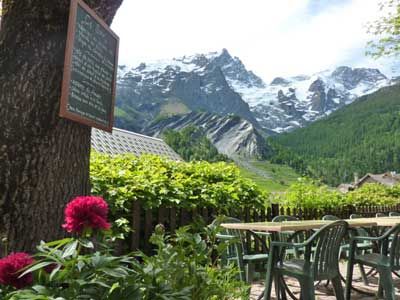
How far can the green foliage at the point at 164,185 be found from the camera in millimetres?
4910

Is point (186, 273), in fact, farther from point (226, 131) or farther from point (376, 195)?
point (226, 131)

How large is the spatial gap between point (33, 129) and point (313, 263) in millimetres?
2368

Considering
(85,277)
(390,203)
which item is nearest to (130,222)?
(85,277)

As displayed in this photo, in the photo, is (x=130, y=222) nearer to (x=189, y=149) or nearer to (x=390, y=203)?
(x=390, y=203)

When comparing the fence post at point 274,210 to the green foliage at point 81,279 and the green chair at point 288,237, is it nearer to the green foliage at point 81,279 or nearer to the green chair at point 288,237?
the green chair at point 288,237

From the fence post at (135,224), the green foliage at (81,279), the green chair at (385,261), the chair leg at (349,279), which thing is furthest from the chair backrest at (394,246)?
the green foliage at (81,279)

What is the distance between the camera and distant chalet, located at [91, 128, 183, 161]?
66.2 ft

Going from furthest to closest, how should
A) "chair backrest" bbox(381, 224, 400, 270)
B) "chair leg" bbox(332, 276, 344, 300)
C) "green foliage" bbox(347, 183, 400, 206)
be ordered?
"green foliage" bbox(347, 183, 400, 206) < "chair backrest" bbox(381, 224, 400, 270) < "chair leg" bbox(332, 276, 344, 300)

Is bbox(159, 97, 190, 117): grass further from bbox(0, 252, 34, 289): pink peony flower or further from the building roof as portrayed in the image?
bbox(0, 252, 34, 289): pink peony flower

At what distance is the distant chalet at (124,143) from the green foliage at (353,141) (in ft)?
267

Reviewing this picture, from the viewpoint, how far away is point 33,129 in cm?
254

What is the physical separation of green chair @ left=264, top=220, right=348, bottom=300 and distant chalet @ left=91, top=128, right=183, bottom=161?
614 inches

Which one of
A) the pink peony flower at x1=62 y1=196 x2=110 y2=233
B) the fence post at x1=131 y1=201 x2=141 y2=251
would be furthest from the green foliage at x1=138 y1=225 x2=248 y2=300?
the fence post at x1=131 y1=201 x2=141 y2=251

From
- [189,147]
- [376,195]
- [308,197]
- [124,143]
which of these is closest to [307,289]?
[308,197]
